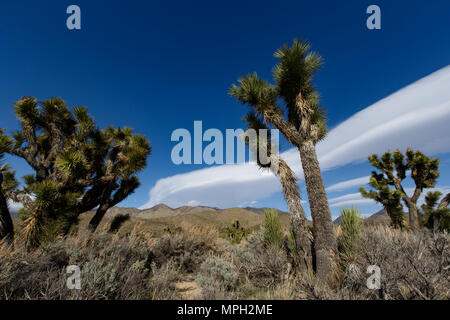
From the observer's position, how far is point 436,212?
526 inches

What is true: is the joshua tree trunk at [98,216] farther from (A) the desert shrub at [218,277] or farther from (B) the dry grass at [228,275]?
(A) the desert shrub at [218,277]

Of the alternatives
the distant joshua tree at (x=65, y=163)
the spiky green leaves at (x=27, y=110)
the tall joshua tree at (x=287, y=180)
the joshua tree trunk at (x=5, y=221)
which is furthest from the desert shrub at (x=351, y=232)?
the spiky green leaves at (x=27, y=110)

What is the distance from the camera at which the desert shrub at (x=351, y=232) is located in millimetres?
4598

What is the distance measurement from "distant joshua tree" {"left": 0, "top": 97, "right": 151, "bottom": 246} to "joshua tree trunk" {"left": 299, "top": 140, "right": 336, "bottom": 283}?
6.69m

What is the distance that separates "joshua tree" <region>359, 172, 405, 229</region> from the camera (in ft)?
44.0

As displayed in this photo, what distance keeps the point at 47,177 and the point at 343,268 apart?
10196 mm

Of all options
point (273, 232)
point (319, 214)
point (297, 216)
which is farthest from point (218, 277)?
point (319, 214)

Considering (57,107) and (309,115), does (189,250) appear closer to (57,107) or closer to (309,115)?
(309,115)

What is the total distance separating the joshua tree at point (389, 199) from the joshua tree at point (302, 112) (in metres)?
10.3

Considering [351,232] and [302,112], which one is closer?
[351,232]

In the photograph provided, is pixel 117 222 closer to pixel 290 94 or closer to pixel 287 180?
pixel 287 180

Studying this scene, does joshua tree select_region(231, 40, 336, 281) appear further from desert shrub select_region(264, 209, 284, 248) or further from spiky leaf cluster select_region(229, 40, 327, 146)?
desert shrub select_region(264, 209, 284, 248)

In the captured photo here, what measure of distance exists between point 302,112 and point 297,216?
130 inches
